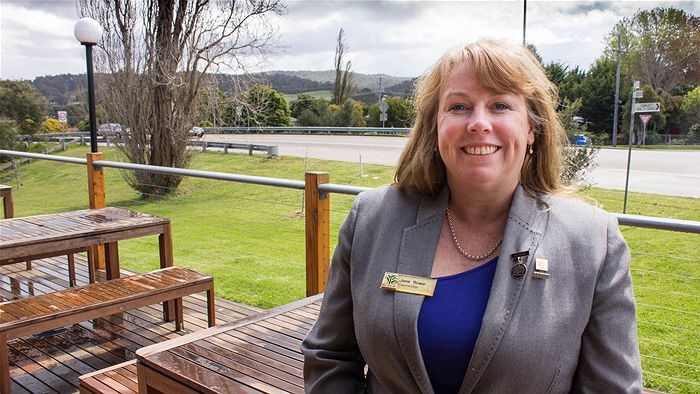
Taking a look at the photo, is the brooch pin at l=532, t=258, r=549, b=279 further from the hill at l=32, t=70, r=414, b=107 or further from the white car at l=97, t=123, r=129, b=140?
the white car at l=97, t=123, r=129, b=140

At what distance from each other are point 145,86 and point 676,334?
40.3 feet

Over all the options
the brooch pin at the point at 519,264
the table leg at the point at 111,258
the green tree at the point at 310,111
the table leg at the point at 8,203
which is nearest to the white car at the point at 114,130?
the table leg at the point at 8,203

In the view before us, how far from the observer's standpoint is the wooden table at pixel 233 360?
179 centimetres

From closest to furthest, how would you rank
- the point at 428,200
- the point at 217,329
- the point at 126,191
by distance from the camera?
the point at 428,200
the point at 217,329
the point at 126,191

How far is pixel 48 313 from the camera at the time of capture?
2.84 m

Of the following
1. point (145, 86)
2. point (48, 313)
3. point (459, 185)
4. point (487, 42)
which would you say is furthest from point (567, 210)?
point (145, 86)

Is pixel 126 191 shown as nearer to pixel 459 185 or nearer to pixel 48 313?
pixel 48 313

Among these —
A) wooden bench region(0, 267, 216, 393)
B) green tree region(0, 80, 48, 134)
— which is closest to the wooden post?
wooden bench region(0, 267, 216, 393)

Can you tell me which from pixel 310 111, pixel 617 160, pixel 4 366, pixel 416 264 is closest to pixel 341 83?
pixel 310 111

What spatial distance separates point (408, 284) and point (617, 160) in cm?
1924

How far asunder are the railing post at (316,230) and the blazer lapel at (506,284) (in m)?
1.84

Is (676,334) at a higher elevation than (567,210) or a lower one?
lower

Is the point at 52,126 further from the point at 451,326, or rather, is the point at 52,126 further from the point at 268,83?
the point at 451,326

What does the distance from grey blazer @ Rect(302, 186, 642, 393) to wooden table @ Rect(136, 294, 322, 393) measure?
1.71ft
